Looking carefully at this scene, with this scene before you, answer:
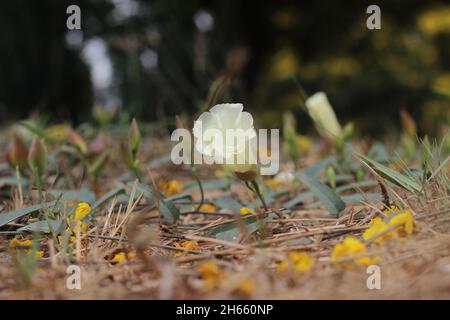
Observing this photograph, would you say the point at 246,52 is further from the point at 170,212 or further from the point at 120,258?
the point at 120,258

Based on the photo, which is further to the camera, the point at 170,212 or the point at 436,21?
the point at 436,21

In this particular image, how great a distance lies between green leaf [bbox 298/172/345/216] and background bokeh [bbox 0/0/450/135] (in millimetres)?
1931

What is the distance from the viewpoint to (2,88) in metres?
3.58

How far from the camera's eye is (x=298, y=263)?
0.69 metres

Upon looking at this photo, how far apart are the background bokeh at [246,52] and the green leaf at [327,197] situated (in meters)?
1.93

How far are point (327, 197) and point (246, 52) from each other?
226 centimetres

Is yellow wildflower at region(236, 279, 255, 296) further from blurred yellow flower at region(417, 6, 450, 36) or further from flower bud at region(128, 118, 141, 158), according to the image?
blurred yellow flower at region(417, 6, 450, 36)

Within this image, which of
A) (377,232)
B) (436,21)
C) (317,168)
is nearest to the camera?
(377,232)

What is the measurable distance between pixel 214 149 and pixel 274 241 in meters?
0.16

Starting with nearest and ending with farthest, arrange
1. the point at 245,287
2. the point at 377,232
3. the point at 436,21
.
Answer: the point at 245,287, the point at 377,232, the point at 436,21

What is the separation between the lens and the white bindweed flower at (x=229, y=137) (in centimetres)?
83

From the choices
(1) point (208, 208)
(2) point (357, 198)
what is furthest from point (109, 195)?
(2) point (357, 198)

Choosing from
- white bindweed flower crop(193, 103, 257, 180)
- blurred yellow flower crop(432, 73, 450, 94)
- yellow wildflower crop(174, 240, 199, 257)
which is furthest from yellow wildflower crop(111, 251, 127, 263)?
blurred yellow flower crop(432, 73, 450, 94)

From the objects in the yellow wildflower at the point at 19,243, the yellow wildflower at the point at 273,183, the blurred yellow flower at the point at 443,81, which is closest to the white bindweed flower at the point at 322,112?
the yellow wildflower at the point at 273,183
